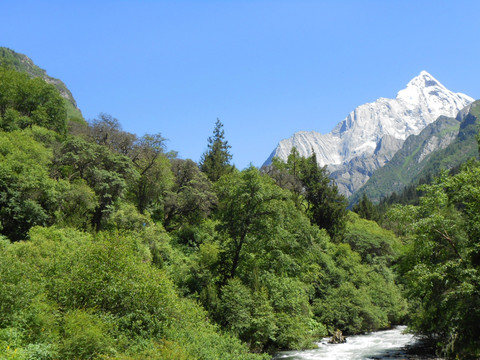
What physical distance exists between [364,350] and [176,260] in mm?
17816

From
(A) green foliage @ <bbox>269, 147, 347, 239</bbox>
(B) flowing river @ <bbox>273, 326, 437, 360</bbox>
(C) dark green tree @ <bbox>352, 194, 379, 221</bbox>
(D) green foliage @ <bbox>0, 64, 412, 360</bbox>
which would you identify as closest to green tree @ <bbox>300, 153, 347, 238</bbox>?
(A) green foliage @ <bbox>269, 147, 347, 239</bbox>

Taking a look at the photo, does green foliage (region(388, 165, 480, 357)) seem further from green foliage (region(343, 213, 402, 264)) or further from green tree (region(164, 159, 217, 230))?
green foliage (region(343, 213, 402, 264))

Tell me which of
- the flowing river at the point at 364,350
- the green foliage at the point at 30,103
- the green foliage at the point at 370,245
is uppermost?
the green foliage at the point at 30,103

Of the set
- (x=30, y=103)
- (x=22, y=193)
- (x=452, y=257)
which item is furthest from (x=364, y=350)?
(x=30, y=103)

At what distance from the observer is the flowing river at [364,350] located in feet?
89.7

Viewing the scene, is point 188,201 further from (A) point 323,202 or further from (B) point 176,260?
(A) point 323,202

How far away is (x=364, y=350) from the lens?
30.5m

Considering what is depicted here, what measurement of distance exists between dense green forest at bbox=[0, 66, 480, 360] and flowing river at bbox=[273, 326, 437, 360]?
1.14 meters

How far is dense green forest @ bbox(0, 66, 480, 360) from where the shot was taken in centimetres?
1566

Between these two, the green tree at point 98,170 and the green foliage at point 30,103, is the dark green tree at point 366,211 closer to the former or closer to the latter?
the green tree at point 98,170

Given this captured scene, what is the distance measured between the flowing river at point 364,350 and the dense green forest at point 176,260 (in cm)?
114

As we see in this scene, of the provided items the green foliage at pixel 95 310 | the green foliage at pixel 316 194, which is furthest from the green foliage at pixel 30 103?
the green foliage at pixel 316 194

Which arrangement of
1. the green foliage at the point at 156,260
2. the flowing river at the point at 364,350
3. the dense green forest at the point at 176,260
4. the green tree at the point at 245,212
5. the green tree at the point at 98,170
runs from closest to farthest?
the green foliage at the point at 156,260
the dense green forest at the point at 176,260
the flowing river at the point at 364,350
the green tree at the point at 245,212
the green tree at the point at 98,170

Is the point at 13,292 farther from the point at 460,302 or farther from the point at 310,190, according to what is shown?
the point at 310,190
